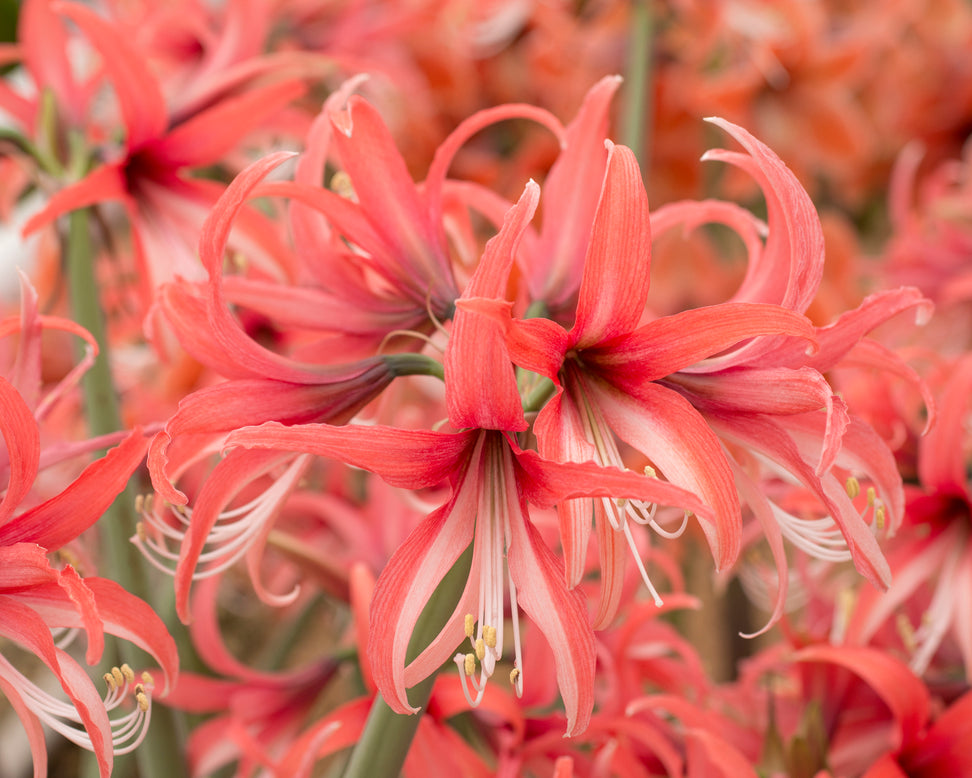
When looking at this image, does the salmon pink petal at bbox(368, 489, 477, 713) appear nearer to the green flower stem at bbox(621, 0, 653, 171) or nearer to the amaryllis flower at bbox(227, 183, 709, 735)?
the amaryllis flower at bbox(227, 183, 709, 735)

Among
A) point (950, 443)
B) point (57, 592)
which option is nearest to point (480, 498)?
point (57, 592)

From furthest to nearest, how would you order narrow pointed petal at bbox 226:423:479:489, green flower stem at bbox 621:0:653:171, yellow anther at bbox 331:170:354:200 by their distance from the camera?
green flower stem at bbox 621:0:653:171
yellow anther at bbox 331:170:354:200
narrow pointed petal at bbox 226:423:479:489

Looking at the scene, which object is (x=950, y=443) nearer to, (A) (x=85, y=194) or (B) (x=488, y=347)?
(B) (x=488, y=347)

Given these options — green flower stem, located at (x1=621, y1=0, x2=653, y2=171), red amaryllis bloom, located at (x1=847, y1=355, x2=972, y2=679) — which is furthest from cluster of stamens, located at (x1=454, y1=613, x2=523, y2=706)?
green flower stem, located at (x1=621, y1=0, x2=653, y2=171)

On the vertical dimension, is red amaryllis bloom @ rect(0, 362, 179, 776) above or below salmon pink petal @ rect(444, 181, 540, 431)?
below

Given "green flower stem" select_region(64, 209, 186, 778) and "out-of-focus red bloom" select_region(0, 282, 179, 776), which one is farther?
"green flower stem" select_region(64, 209, 186, 778)

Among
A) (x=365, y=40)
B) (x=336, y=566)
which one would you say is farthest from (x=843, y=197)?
(x=336, y=566)

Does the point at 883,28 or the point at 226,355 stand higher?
the point at 226,355

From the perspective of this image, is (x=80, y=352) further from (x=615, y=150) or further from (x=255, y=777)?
(x=615, y=150)

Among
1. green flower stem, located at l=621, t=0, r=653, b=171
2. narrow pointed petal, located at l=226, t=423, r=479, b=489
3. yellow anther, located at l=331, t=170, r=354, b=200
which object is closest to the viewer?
narrow pointed petal, located at l=226, t=423, r=479, b=489
